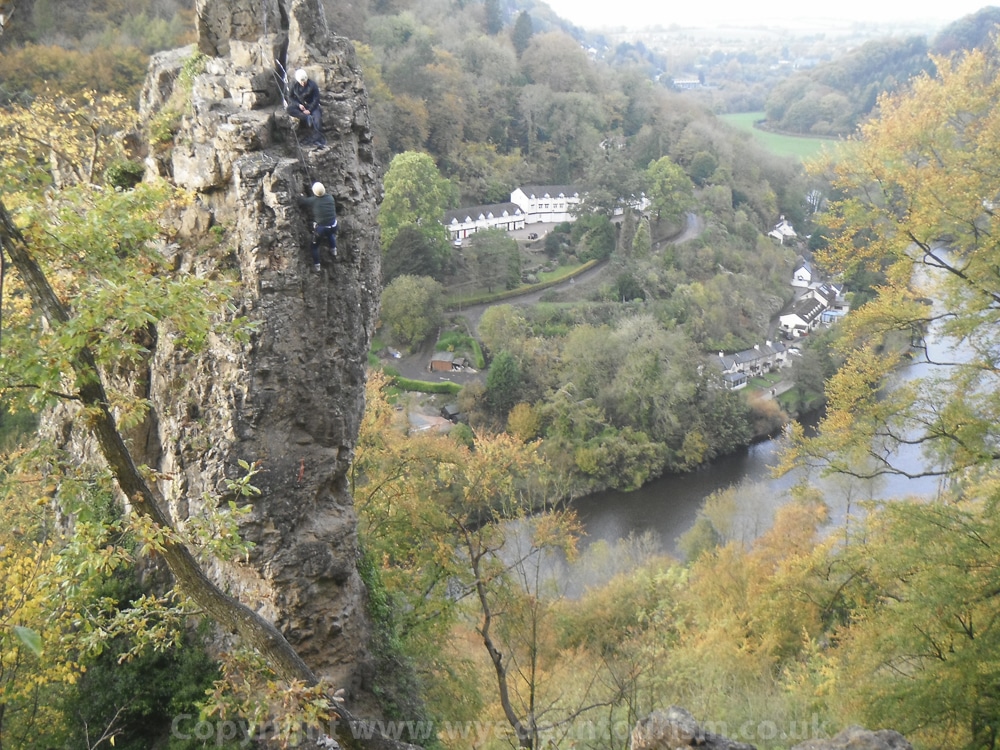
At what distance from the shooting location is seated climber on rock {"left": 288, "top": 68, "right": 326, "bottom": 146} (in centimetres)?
683

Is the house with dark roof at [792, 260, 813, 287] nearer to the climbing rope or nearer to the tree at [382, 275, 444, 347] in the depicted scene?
the tree at [382, 275, 444, 347]

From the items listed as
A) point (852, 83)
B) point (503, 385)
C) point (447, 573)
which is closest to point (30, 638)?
point (447, 573)

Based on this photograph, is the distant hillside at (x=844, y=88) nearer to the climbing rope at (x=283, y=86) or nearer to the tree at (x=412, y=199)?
the tree at (x=412, y=199)

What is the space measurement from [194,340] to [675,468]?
2692 centimetres

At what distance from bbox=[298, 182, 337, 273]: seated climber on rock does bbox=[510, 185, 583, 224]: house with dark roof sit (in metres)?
38.6

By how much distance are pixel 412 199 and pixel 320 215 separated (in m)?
27.7

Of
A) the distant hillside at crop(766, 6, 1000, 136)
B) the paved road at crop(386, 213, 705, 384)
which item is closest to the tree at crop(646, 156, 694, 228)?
the paved road at crop(386, 213, 705, 384)

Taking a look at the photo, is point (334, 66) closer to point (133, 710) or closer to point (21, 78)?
point (133, 710)

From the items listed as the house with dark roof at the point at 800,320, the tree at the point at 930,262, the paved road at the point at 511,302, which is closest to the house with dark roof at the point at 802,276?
the house with dark roof at the point at 800,320

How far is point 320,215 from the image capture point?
6.52 metres

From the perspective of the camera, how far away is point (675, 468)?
29203 mm

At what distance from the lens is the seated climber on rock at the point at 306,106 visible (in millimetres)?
6832

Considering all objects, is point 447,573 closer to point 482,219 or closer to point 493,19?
point 482,219

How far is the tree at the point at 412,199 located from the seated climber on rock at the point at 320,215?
2529cm
